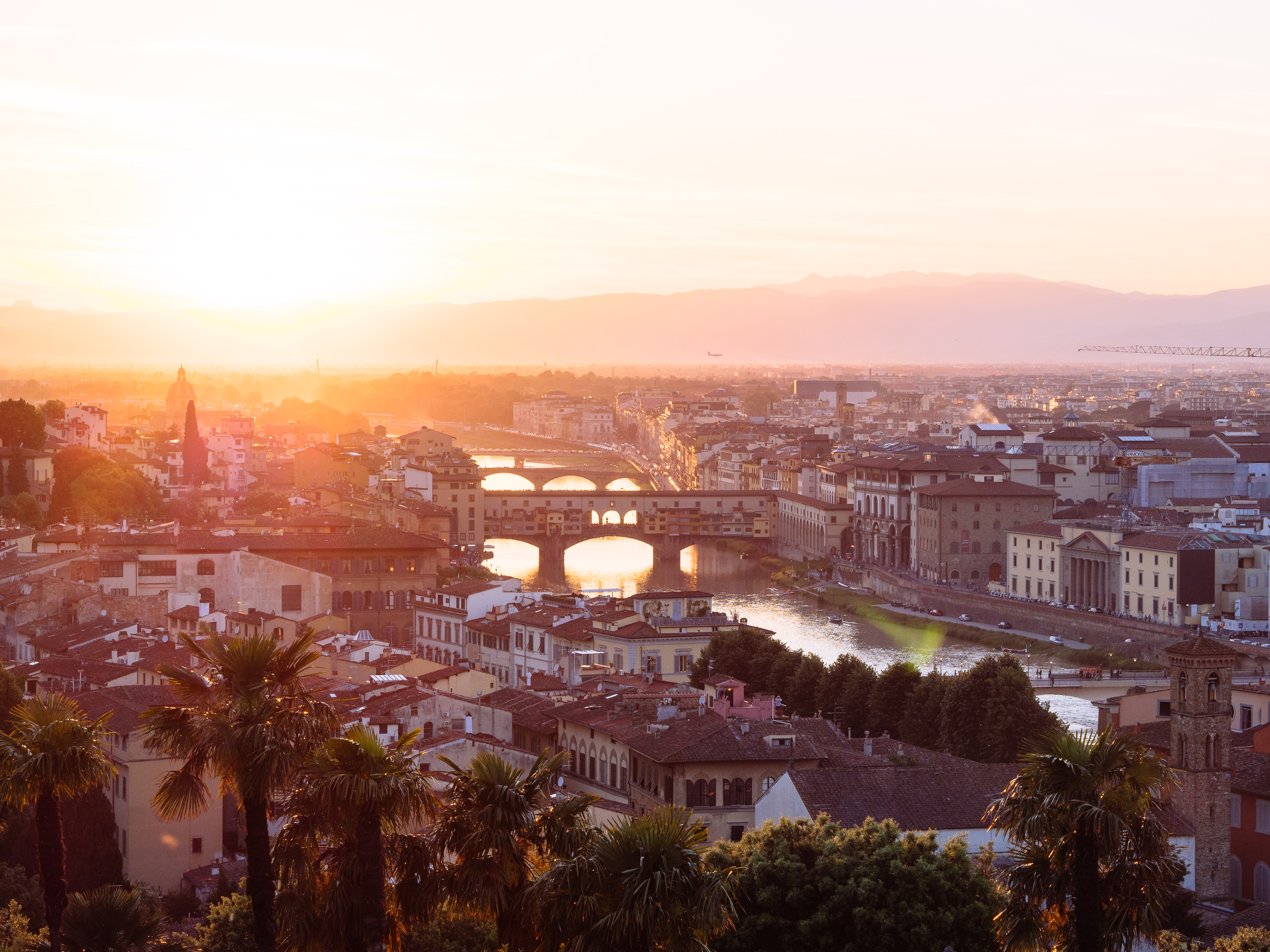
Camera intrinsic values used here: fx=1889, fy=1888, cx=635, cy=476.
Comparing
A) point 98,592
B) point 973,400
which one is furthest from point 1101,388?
point 98,592

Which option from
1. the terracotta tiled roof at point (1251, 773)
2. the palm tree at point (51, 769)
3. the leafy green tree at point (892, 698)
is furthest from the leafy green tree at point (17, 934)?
the leafy green tree at point (892, 698)

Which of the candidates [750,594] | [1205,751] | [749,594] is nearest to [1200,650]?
[1205,751]

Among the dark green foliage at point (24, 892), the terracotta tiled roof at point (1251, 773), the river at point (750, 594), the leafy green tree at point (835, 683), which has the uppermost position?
the terracotta tiled roof at point (1251, 773)

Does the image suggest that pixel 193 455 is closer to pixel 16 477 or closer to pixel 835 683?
pixel 16 477

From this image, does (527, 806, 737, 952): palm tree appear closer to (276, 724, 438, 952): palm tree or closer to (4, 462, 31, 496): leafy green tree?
(276, 724, 438, 952): palm tree

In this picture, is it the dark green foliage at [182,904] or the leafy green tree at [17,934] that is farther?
the dark green foliage at [182,904]

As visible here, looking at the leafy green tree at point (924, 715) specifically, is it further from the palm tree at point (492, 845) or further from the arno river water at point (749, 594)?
the palm tree at point (492, 845)

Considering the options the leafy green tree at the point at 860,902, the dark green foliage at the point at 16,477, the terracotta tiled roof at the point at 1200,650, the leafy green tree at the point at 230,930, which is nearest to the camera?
the leafy green tree at the point at 230,930
